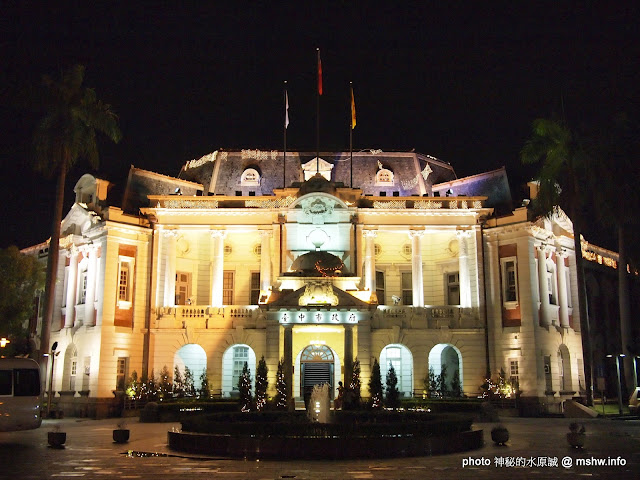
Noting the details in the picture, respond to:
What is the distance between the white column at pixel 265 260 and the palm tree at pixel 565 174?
17.2 metres

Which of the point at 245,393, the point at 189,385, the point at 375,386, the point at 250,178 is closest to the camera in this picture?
the point at 245,393

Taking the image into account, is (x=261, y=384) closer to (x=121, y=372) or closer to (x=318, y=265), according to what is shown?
(x=318, y=265)

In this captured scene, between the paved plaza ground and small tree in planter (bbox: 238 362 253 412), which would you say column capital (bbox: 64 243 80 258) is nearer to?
small tree in planter (bbox: 238 362 253 412)

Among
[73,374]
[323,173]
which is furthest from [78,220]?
[323,173]

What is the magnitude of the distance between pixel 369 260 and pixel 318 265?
4.26 meters

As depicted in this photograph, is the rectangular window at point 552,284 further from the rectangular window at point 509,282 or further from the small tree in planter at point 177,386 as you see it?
the small tree in planter at point 177,386

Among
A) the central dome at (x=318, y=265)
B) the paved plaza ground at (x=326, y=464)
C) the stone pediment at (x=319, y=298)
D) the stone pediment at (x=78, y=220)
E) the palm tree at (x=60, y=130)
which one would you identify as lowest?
the paved plaza ground at (x=326, y=464)

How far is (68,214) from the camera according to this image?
4822 cm

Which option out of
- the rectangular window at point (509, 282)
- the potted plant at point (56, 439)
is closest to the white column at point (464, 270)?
the rectangular window at point (509, 282)

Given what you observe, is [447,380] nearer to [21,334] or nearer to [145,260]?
[145,260]

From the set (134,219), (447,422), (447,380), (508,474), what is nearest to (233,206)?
(134,219)

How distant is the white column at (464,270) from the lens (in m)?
46.1

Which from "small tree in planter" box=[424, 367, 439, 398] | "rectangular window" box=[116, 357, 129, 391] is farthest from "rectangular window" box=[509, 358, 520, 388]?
"rectangular window" box=[116, 357, 129, 391]

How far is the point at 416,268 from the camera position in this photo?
1838 inches
